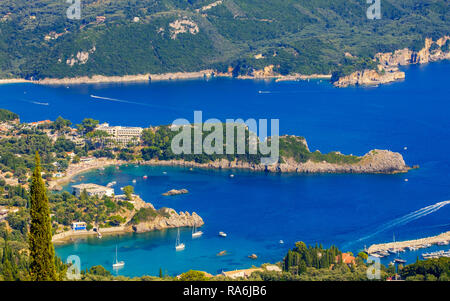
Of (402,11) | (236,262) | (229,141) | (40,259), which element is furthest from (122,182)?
(402,11)

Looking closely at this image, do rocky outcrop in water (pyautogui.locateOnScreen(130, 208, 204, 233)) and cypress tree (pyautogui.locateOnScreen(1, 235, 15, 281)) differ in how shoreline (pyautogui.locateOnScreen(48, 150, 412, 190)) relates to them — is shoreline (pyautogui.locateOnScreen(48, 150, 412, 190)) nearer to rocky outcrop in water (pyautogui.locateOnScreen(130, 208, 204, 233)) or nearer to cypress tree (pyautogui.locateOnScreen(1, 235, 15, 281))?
rocky outcrop in water (pyautogui.locateOnScreen(130, 208, 204, 233))

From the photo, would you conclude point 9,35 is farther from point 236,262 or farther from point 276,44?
point 236,262

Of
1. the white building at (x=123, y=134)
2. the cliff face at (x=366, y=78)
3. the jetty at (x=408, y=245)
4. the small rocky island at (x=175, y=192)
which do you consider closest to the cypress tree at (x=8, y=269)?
the jetty at (x=408, y=245)

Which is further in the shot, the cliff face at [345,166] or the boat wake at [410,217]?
the cliff face at [345,166]

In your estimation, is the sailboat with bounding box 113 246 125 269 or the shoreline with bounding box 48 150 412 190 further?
the shoreline with bounding box 48 150 412 190

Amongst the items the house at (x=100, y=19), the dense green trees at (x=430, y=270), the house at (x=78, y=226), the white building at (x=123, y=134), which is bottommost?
the dense green trees at (x=430, y=270)

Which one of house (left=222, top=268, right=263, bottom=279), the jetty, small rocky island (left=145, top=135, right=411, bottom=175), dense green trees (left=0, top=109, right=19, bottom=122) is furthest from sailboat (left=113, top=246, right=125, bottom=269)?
dense green trees (left=0, top=109, right=19, bottom=122)

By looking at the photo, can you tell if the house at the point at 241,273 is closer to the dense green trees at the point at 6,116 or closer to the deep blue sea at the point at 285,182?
the deep blue sea at the point at 285,182
